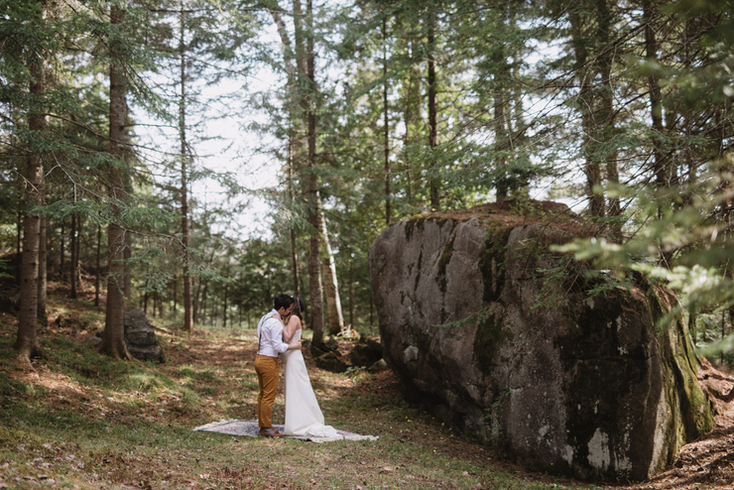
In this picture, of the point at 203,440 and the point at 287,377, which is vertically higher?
the point at 287,377

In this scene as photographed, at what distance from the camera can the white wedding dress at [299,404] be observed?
23.2 feet

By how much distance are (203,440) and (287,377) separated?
1.57 metres

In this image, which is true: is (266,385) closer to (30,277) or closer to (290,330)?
(290,330)

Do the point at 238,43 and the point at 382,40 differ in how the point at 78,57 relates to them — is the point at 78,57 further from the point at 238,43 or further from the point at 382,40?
the point at 382,40

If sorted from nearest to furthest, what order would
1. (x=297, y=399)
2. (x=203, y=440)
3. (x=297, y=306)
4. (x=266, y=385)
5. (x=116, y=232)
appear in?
(x=203, y=440) → (x=266, y=385) → (x=297, y=399) → (x=297, y=306) → (x=116, y=232)

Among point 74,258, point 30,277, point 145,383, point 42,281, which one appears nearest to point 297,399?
point 145,383

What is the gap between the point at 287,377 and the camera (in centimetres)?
726

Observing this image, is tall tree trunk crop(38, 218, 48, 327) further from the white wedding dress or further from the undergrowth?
the white wedding dress

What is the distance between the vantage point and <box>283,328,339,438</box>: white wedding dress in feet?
23.2

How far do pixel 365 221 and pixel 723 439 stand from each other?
518 inches

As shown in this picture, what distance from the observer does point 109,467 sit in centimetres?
415

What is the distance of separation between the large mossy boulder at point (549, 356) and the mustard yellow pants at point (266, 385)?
10.2 ft

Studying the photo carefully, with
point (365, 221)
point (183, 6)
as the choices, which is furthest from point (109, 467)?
point (365, 221)

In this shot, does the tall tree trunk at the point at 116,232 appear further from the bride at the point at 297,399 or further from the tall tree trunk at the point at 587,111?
the tall tree trunk at the point at 587,111
